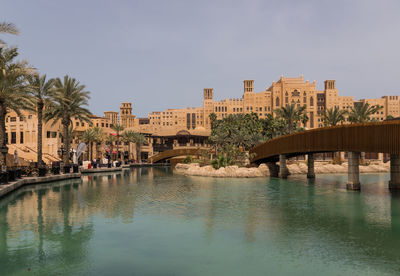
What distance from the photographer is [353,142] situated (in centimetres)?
3728

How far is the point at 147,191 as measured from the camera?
4297 cm

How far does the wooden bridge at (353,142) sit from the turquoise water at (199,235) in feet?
15.6

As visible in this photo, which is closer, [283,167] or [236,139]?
[283,167]

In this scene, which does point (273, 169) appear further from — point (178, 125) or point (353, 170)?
point (178, 125)

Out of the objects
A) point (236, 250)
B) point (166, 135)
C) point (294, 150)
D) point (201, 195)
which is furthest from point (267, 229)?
point (166, 135)

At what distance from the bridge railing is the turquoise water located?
4.83 meters

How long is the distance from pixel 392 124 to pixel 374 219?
33.4 ft

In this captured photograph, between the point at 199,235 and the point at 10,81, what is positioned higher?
the point at 10,81

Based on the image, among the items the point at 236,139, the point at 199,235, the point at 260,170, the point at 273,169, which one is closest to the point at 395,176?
the point at 260,170

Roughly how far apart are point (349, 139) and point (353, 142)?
2.29ft

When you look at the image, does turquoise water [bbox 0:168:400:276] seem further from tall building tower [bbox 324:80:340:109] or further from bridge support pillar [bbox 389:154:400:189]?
tall building tower [bbox 324:80:340:109]

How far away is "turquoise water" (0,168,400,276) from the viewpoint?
613 inches

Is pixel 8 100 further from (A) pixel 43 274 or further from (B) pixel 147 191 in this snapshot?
(A) pixel 43 274

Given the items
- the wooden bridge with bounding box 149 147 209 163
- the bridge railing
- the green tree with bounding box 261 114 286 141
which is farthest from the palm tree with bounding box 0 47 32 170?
the green tree with bounding box 261 114 286 141
